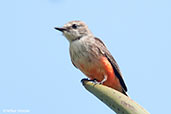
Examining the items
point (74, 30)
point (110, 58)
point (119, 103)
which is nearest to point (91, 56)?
point (110, 58)

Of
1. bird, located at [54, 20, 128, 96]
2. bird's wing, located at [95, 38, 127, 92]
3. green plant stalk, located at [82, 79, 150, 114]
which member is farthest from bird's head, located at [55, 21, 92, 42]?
green plant stalk, located at [82, 79, 150, 114]

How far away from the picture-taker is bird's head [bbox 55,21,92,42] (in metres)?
7.52

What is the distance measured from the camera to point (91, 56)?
7211mm

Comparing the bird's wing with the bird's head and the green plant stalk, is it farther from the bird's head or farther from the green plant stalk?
the green plant stalk

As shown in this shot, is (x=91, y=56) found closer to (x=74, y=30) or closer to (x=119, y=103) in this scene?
(x=74, y=30)

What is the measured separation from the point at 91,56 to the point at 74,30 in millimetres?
922

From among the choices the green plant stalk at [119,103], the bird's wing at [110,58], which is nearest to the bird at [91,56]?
the bird's wing at [110,58]

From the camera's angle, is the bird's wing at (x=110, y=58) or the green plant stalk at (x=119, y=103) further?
the bird's wing at (x=110, y=58)

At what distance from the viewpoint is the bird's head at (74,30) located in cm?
752

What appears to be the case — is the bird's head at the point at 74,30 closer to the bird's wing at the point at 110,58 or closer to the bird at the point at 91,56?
the bird at the point at 91,56

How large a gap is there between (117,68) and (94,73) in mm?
961

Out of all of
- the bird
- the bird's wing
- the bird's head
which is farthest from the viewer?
the bird's wing

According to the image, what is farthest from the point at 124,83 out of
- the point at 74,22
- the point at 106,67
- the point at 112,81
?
the point at 74,22

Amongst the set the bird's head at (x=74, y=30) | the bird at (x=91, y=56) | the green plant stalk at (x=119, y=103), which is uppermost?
the bird's head at (x=74, y=30)
